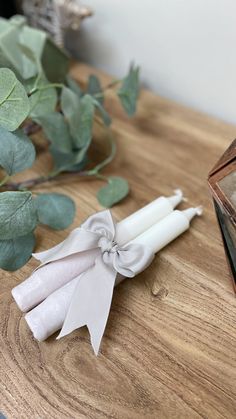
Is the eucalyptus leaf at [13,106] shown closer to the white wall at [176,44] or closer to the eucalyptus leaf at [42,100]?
the eucalyptus leaf at [42,100]

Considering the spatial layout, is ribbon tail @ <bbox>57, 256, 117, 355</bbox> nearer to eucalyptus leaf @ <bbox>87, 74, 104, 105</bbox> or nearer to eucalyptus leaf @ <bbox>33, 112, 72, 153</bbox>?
eucalyptus leaf @ <bbox>33, 112, 72, 153</bbox>

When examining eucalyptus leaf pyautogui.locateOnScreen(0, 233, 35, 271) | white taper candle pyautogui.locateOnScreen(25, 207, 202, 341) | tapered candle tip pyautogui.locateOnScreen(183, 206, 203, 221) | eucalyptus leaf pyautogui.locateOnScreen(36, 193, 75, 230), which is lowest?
eucalyptus leaf pyautogui.locateOnScreen(0, 233, 35, 271)

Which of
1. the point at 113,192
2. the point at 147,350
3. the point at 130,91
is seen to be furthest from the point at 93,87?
the point at 147,350

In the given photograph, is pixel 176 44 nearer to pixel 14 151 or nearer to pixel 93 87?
pixel 93 87

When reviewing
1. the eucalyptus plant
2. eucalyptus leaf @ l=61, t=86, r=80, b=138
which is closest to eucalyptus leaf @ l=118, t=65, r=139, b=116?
the eucalyptus plant

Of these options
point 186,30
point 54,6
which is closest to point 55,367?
point 186,30

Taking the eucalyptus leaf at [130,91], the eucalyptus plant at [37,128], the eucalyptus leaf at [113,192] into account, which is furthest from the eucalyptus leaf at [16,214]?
the eucalyptus leaf at [130,91]

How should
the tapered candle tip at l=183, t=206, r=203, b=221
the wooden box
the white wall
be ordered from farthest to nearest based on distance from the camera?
the white wall < the tapered candle tip at l=183, t=206, r=203, b=221 < the wooden box
